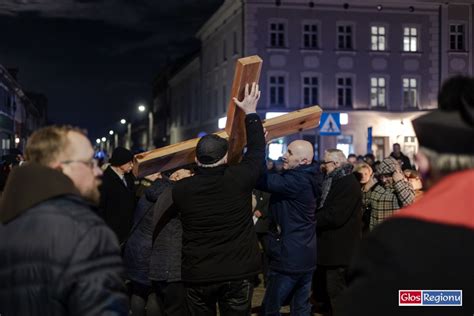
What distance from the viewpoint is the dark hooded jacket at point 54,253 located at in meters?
2.94

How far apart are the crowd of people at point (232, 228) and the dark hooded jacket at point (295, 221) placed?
12 millimetres

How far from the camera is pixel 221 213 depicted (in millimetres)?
5262

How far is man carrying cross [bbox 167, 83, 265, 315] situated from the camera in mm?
5270

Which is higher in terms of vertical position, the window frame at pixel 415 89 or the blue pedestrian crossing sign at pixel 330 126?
the window frame at pixel 415 89

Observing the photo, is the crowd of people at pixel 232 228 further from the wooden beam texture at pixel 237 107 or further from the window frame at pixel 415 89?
the window frame at pixel 415 89

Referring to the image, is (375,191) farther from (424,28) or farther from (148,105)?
(148,105)

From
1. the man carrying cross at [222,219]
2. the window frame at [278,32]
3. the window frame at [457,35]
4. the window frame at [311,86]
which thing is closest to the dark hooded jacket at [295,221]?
the man carrying cross at [222,219]

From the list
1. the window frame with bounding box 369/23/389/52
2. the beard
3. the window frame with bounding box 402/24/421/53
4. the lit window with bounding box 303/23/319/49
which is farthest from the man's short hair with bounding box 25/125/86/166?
the window frame with bounding box 402/24/421/53

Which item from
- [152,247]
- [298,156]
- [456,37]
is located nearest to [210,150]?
[152,247]

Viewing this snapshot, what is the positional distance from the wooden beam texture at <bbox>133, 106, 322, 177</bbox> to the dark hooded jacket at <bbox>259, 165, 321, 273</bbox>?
17.2 inches

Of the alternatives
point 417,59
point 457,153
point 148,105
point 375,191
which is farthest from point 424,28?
point 148,105

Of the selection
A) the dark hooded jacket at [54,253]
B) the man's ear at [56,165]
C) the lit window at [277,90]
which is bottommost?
the dark hooded jacket at [54,253]

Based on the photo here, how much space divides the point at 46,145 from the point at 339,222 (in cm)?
503

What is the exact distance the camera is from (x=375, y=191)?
8.53m
